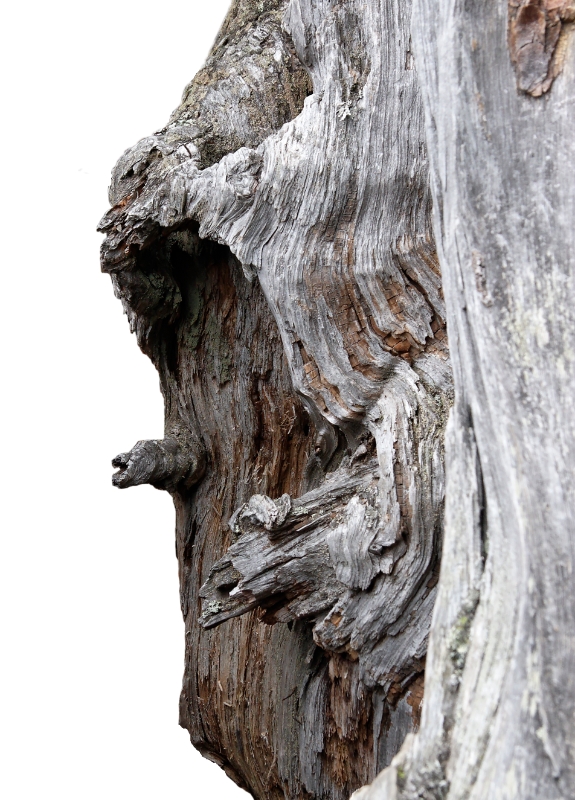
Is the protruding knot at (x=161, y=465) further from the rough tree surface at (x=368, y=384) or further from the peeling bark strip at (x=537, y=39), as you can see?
the peeling bark strip at (x=537, y=39)

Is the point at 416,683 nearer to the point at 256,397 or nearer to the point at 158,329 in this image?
the point at 256,397

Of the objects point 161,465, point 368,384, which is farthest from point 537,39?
point 161,465

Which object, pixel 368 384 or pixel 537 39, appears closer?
pixel 537 39

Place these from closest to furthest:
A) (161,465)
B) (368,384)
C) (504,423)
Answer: (504,423) → (368,384) → (161,465)

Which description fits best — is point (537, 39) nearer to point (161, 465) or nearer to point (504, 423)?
point (504, 423)

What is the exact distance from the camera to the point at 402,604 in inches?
55.4

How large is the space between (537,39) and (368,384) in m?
0.70

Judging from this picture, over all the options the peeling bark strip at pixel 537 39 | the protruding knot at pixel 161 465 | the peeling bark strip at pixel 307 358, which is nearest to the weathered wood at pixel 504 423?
the peeling bark strip at pixel 537 39

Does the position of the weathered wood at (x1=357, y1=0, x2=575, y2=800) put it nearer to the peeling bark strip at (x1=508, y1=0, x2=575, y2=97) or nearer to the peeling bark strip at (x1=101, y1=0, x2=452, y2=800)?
the peeling bark strip at (x1=508, y1=0, x2=575, y2=97)

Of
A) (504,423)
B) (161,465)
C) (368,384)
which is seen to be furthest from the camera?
(161,465)

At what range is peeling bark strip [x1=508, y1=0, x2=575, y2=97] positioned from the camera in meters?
0.93

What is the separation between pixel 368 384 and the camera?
1.52 m

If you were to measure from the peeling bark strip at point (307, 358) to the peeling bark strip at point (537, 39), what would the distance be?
584mm

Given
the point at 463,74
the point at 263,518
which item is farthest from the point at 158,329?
the point at 463,74
